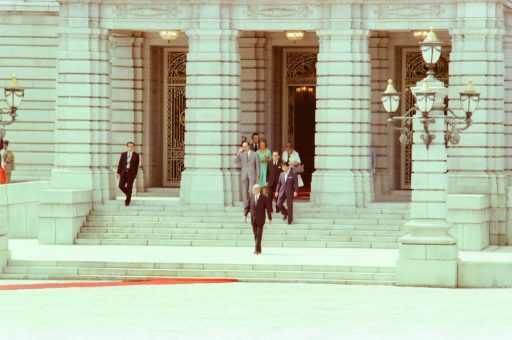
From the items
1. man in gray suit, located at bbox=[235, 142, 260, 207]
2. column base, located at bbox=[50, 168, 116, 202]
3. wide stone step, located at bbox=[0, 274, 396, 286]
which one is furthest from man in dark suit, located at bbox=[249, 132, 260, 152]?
wide stone step, located at bbox=[0, 274, 396, 286]

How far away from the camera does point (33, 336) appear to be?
104 feet

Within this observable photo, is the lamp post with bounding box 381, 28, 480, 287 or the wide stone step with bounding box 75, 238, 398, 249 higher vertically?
the lamp post with bounding box 381, 28, 480, 287

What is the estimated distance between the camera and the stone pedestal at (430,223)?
41.5 m

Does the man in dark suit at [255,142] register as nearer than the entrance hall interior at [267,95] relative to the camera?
Yes

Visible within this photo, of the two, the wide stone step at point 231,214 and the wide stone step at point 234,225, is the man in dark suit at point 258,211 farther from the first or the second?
the wide stone step at point 231,214

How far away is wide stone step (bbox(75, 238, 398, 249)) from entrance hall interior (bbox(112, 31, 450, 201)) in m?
7.15

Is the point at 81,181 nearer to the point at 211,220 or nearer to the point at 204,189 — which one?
the point at 204,189

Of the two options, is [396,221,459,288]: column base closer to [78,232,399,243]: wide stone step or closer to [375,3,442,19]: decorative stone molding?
[78,232,399,243]: wide stone step

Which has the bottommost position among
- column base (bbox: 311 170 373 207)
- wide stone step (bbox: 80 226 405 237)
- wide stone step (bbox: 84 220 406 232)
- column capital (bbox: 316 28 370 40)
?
wide stone step (bbox: 80 226 405 237)

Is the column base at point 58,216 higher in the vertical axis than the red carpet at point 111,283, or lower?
higher

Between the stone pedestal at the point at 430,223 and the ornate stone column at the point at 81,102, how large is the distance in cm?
1323

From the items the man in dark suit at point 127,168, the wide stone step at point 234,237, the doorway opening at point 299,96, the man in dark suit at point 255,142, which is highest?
the doorway opening at point 299,96

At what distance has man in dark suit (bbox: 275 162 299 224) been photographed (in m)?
49.9

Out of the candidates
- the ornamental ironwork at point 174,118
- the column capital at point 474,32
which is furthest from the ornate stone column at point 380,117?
the ornamental ironwork at point 174,118
